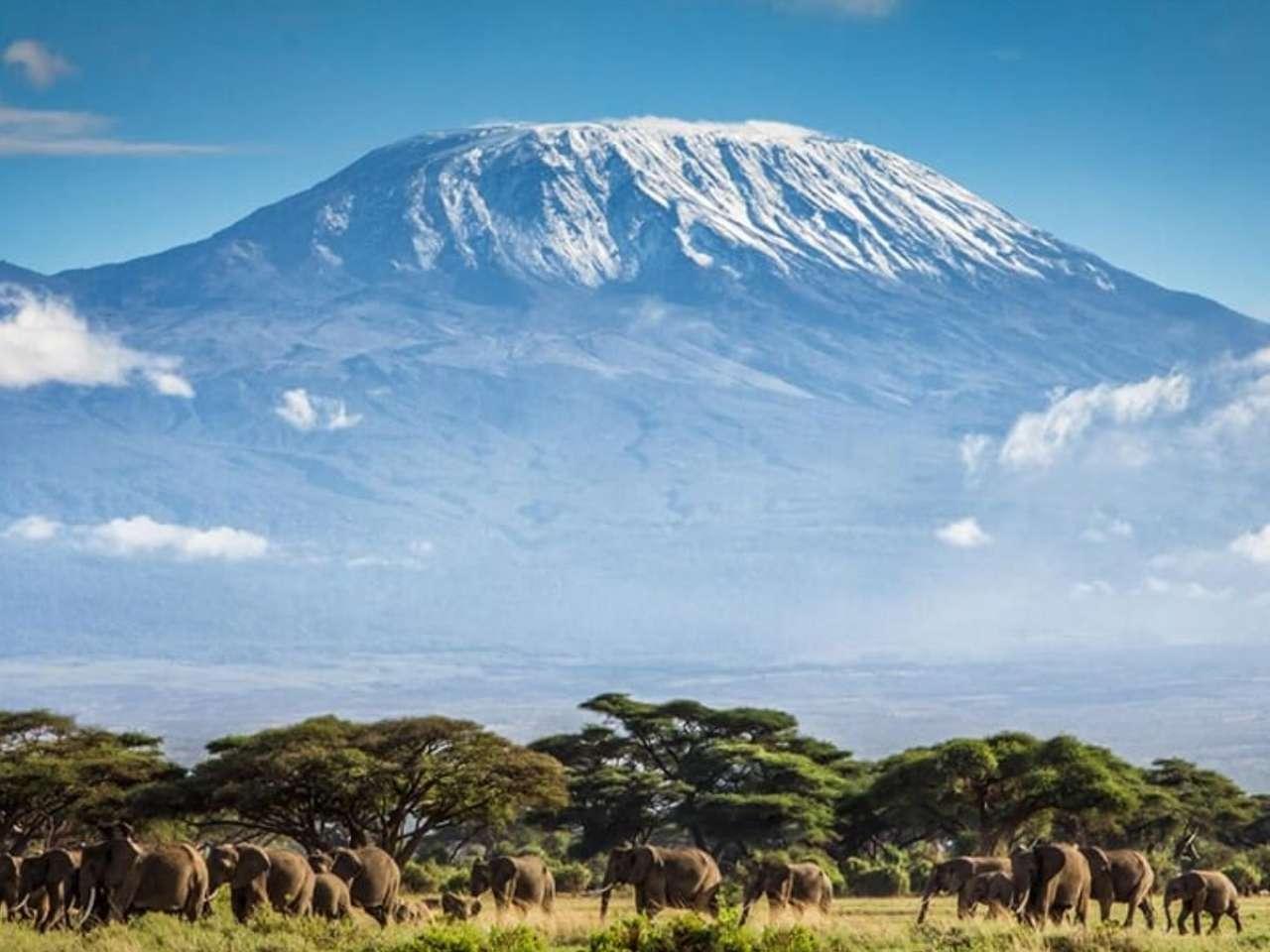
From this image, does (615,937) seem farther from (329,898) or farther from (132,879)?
(329,898)

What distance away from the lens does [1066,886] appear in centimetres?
2948

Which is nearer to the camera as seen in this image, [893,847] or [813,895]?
[813,895]

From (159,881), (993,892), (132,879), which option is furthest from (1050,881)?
(132,879)

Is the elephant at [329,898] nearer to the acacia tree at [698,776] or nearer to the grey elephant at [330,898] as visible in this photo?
the grey elephant at [330,898]

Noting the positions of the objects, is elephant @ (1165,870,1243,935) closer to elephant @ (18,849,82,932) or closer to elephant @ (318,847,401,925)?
elephant @ (318,847,401,925)

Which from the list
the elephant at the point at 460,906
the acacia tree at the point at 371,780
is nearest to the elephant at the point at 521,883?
the elephant at the point at 460,906

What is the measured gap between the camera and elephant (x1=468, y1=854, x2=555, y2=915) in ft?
112

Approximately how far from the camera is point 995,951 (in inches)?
984

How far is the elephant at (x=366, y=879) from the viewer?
105ft

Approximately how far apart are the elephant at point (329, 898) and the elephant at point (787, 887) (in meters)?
5.70

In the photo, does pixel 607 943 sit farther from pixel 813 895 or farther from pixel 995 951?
pixel 813 895

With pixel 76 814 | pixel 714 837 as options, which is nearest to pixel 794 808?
pixel 714 837

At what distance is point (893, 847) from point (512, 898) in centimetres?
2724

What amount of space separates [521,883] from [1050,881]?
9.00 m
